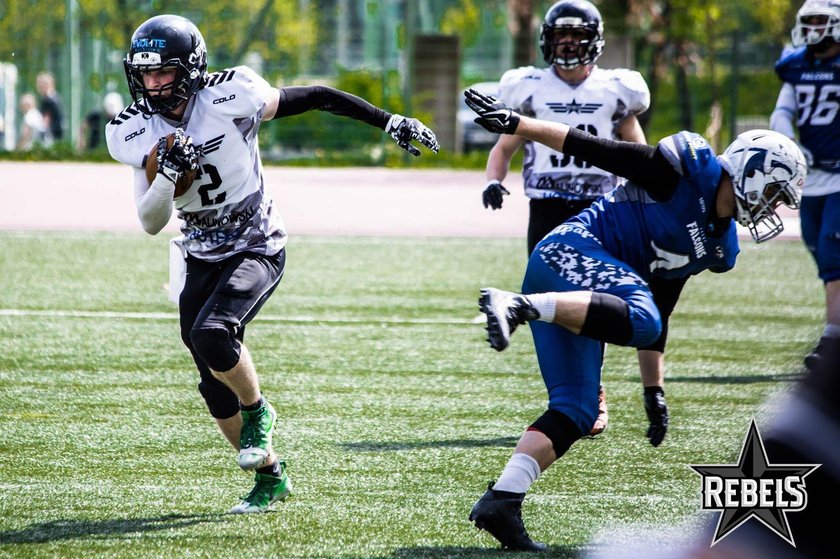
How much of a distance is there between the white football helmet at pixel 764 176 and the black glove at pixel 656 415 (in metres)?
1.38

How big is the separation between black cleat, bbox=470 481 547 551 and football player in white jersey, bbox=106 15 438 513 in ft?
2.96

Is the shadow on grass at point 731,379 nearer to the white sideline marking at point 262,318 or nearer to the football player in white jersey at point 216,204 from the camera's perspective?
the white sideline marking at point 262,318

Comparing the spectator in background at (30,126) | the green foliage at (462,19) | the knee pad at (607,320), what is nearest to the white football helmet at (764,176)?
the knee pad at (607,320)

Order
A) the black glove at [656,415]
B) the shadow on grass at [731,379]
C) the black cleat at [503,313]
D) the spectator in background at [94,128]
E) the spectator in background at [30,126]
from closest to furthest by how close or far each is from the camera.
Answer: the black cleat at [503,313] → the black glove at [656,415] → the shadow on grass at [731,379] → the spectator in background at [30,126] → the spectator in background at [94,128]

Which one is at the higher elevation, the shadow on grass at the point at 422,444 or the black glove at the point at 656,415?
the black glove at the point at 656,415

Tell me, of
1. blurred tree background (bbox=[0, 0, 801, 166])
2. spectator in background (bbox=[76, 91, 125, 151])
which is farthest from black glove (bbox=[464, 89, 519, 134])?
spectator in background (bbox=[76, 91, 125, 151])

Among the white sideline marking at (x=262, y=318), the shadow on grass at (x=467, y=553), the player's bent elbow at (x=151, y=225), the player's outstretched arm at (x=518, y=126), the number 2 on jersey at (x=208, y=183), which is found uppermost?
the player's outstretched arm at (x=518, y=126)

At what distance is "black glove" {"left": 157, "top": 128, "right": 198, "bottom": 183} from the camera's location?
4.35m

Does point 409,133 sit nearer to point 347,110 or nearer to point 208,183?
point 347,110

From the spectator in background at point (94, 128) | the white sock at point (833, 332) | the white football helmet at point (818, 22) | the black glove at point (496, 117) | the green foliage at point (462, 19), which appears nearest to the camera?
the white sock at point (833, 332)

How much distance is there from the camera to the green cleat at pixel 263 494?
4613 millimetres

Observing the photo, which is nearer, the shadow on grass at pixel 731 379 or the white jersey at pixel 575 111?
the white jersey at pixel 575 111

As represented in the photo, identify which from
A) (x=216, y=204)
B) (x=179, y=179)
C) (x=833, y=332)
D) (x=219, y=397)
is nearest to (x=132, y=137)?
(x=179, y=179)

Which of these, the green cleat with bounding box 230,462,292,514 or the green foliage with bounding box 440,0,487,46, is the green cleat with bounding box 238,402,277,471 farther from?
the green foliage with bounding box 440,0,487,46
